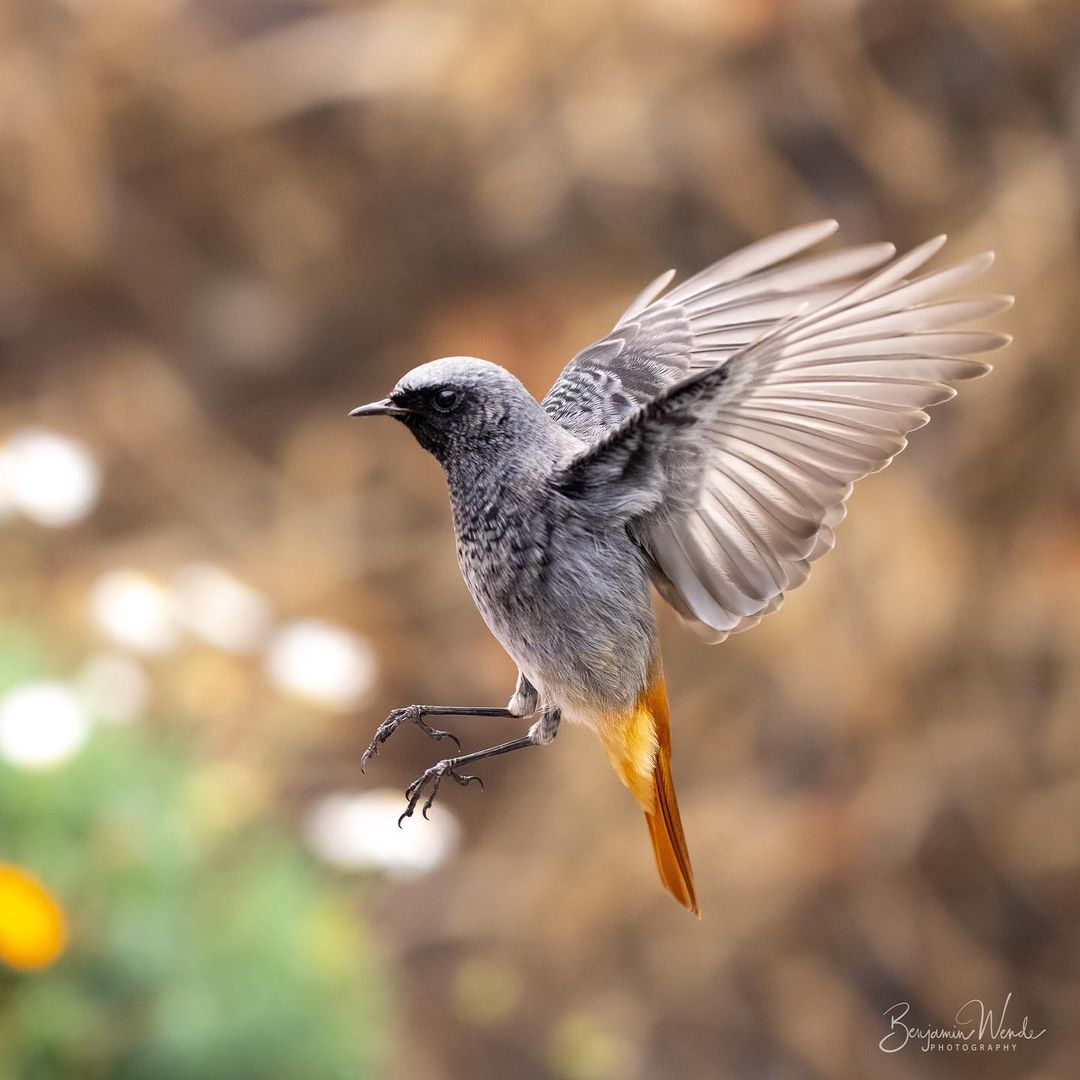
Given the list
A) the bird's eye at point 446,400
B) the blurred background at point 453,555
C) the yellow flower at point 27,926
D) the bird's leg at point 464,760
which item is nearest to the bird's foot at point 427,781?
the bird's leg at point 464,760

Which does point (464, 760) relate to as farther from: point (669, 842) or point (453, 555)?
point (453, 555)

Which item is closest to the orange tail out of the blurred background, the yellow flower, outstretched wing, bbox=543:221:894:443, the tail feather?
the tail feather

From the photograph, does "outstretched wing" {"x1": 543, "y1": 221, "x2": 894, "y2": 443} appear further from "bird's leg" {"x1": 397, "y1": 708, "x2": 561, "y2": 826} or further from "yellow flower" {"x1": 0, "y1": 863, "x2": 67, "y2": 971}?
"yellow flower" {"x1": 0, "y1": 863, "x2": 67, "y2": 971}

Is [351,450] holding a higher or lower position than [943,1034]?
higher

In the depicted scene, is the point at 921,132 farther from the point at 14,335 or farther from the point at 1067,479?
the point at 14,335

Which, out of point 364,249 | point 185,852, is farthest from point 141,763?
point 364,249

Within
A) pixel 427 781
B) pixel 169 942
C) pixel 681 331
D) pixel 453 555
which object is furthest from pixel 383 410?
pixel 453 555

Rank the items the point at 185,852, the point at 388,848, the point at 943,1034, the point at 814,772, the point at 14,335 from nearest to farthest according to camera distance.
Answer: the point at 388,848, the point at 185,852, the point at 943,1034, the point at 814,772, the point at 14,335
